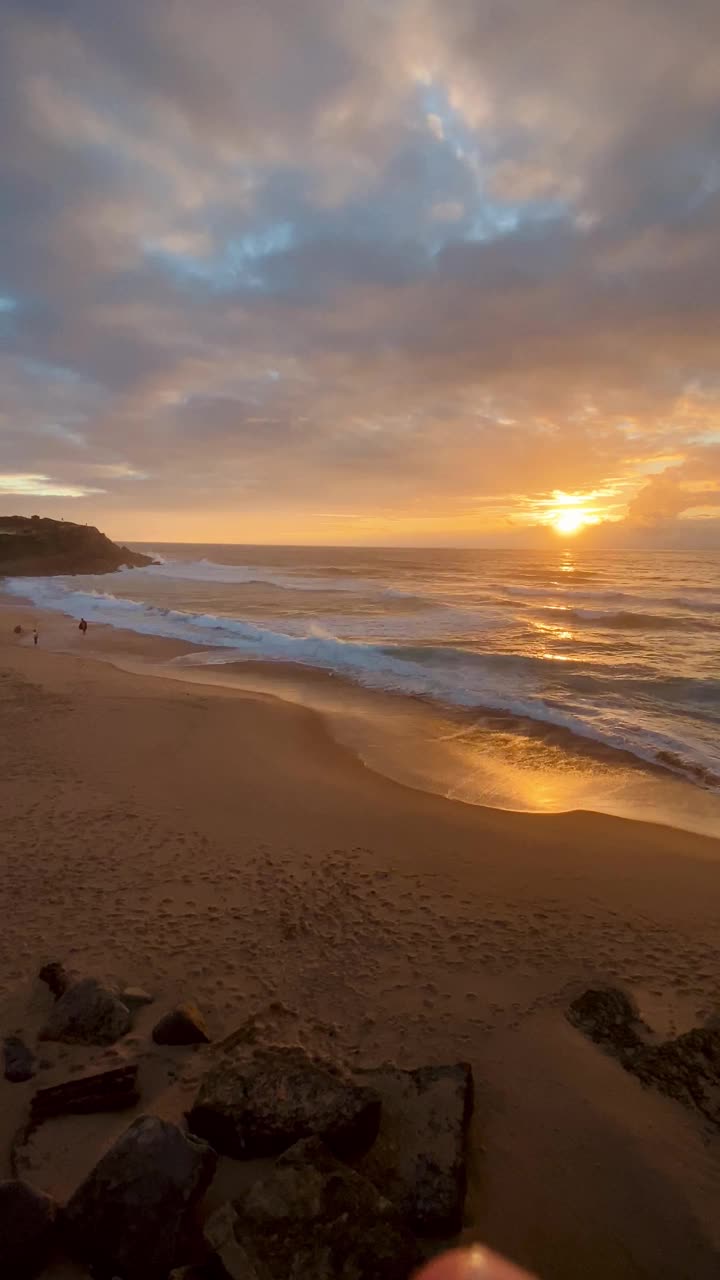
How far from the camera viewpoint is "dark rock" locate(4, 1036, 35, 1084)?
4008 millimetres

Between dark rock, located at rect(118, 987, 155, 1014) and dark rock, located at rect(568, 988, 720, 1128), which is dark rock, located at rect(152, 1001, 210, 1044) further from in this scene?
dark rock, located at rect(568, 988, 720, 1128)

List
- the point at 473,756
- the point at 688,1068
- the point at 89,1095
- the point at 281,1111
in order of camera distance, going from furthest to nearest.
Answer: the point at 473,756
the point at 688,1068
the point at 89,1095
the point at 281,1111

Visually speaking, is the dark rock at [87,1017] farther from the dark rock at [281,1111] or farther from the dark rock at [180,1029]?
the dark rock at [281,1111]

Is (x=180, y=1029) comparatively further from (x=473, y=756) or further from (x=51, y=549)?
(x=51, y=549)

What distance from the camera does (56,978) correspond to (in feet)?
15.9

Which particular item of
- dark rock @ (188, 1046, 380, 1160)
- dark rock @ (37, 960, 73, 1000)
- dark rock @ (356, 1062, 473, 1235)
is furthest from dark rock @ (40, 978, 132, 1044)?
dark rock @ (356, 1062, 473, 1235)

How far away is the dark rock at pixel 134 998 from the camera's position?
4652mm

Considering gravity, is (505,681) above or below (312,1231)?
above

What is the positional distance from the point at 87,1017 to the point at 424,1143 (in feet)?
7.73

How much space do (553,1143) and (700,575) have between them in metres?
60.1

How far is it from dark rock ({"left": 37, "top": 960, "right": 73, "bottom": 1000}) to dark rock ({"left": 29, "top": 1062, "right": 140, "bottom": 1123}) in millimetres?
952

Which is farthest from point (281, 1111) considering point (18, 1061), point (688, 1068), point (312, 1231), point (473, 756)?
point (473, 756)

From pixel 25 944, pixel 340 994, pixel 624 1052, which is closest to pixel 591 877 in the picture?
pixel 624 1052

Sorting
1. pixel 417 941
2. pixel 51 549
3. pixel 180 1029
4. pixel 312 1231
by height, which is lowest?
pixel 417 941
